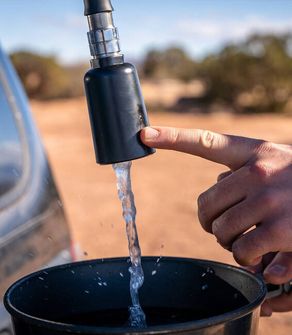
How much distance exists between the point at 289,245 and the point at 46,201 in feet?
4.76

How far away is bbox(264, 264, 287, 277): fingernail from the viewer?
1285 mm

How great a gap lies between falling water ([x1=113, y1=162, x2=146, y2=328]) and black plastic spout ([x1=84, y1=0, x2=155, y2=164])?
1.3 inches

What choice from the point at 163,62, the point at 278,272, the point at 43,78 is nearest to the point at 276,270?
the point at 278,272

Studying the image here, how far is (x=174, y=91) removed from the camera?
3456 cm

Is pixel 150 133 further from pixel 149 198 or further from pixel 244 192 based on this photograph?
pixel 149 198

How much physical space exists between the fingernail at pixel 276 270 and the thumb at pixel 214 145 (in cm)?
22

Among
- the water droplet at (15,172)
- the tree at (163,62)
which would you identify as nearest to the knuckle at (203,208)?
the water droplet at (15,172)

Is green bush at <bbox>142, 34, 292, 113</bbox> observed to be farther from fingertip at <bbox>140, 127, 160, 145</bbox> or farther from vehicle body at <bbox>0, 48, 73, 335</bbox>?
fingertip at <bbox>140, 127, 160, 145</bbox>

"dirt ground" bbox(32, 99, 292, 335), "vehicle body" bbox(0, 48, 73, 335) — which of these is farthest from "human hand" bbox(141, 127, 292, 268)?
"dirt ground" bbox(32, 99, 292, 335)

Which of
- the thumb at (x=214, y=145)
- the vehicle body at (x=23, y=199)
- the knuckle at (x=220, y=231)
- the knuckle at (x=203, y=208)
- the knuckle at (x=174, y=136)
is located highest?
the knuckle at (x=174, y=136)

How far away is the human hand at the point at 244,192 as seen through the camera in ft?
3.61

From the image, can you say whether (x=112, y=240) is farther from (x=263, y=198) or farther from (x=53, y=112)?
(x=53, y=112)

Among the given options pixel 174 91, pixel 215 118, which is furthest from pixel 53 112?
pixel 174 91

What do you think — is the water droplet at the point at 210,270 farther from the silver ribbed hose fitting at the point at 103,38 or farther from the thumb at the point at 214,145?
the silver ribbed hose fitting at the point at 103,38
